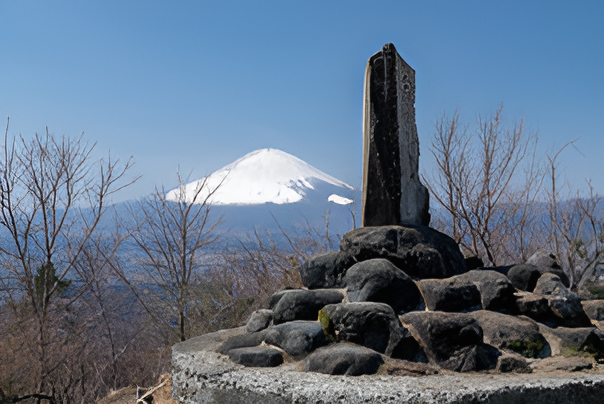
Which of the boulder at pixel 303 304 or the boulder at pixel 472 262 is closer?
the boulder at pixel 303 304

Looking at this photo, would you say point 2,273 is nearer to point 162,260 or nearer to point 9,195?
point 9,195

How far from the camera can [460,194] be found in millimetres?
9773

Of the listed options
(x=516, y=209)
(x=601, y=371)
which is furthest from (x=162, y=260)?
(x=601, y=371)

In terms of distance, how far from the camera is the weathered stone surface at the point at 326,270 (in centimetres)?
397

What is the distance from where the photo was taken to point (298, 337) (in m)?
3.29

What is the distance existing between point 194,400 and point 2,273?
28.5 feet

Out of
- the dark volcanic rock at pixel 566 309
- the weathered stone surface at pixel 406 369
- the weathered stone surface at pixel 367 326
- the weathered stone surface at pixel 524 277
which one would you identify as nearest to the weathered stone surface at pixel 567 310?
the dark volcanic rock at pixel 566 309

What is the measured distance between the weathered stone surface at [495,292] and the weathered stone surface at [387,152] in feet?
3.01

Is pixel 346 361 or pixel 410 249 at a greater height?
pixel 410 249

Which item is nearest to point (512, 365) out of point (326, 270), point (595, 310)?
point (595, 310)

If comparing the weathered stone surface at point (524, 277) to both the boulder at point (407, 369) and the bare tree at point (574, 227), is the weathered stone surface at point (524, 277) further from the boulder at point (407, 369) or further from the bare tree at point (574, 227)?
the bare tree at point (574, 227)

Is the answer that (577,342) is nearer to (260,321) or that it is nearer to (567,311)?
(567,311)

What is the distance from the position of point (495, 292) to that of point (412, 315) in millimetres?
672

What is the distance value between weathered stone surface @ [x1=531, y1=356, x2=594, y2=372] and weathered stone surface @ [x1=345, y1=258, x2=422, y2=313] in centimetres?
86
